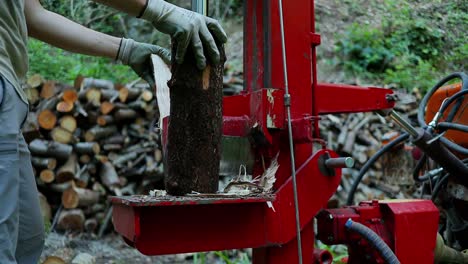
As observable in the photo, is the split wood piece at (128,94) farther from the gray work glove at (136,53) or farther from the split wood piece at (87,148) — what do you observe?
the gray work glove at (136,53)

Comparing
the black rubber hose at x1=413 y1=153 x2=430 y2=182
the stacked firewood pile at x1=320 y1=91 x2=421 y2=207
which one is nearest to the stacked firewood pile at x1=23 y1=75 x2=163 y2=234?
the stacked firewood pile at x1=320 y1=91 x2=421 y2=207

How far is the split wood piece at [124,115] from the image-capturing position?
4.97 metres

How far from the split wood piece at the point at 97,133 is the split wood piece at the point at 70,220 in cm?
68

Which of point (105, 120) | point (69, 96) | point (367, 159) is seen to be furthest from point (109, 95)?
point (367, 159)

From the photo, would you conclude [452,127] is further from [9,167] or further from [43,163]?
[43,163]

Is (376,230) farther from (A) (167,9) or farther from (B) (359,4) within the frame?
(B) (359,4)

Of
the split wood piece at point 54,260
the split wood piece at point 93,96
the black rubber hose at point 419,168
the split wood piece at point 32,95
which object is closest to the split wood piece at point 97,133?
the split wood piece at point 93,96

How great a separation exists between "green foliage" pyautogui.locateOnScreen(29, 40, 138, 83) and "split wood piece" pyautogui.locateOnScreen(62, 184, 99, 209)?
5.18 ft

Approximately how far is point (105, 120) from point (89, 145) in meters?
0.28

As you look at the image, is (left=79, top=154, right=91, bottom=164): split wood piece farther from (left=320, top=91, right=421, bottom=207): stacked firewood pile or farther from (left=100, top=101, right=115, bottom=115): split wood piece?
(left=320, top=91, right=421, bottom=207): stacked firewood pile

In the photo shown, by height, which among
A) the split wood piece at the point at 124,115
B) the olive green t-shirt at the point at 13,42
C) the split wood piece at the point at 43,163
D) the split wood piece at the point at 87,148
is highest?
the olive green t-shirt at the point at 13,42

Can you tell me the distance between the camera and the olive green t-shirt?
1.60 m

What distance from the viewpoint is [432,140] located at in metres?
2.40

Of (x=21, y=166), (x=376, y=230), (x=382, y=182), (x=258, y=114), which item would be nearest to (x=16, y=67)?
(x=21, y=166)
